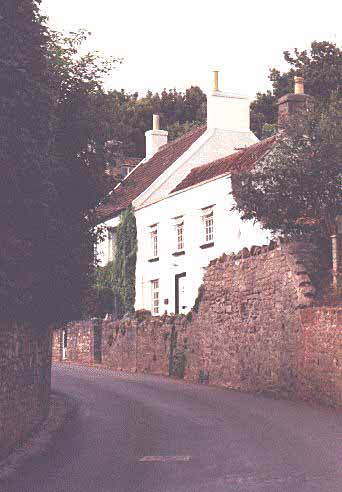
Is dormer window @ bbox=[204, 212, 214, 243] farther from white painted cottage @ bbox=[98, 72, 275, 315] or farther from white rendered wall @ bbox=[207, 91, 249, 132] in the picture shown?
white rendered wall @ bbox=[207, 91, 249, 132]

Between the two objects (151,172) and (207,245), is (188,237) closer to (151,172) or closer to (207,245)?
(207,245)

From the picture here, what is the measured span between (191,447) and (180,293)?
93.5 ft

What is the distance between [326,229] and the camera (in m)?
29.7

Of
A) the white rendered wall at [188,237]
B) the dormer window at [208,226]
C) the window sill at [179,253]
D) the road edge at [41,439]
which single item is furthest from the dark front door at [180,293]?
the road edge at [41,439]

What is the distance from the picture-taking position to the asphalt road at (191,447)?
12508 mm

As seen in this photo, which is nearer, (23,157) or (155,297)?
(23,157)

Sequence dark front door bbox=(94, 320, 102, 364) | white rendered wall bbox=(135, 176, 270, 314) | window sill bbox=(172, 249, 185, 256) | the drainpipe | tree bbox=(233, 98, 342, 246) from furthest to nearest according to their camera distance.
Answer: dark front door bbox=(94, 320, 102, 364), window sill bbox=(172, 249, 185, 256), white rendered wall bbox=(135, 176, 270, 314), tree bbox=(233, 98, 342, 246), the drainpipe

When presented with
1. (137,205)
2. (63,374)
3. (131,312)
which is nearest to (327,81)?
(137,205)

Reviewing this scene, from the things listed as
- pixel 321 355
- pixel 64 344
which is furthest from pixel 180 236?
pixel 321 355

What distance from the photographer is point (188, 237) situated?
44.0 meters

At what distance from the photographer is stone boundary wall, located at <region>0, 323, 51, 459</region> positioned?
16.4 m

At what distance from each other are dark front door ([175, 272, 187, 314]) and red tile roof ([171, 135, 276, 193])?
3.99 meters

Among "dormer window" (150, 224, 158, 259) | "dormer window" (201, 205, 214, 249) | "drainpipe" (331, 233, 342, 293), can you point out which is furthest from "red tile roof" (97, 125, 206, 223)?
"drainpipe" (331, 233, 342, 293)

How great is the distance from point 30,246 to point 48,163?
153cm
